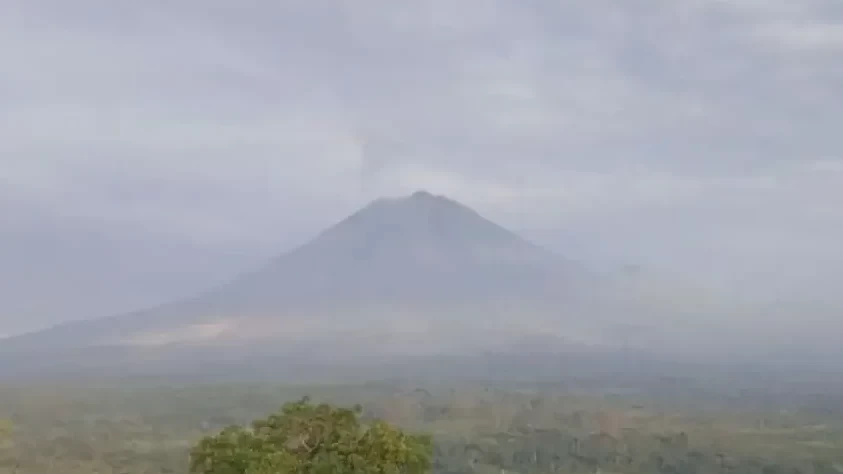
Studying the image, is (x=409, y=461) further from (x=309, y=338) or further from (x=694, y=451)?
(x=309, y=338)

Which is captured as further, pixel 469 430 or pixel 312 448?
pixel 469 430

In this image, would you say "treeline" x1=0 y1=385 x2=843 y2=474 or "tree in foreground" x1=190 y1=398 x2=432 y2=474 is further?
"treeline" x1=0 y1=385 x2=843 y2=474

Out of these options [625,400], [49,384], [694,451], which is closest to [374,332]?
[49,384]

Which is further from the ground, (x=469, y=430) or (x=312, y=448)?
(x=312, y=448)

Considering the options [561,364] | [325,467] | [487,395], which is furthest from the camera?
[561,364]

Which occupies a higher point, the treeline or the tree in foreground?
the tree in foreground

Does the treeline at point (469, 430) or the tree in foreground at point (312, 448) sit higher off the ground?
the tree in foreground at point (312, 448)

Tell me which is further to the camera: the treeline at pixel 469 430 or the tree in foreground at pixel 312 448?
the treeline at pixel 469 430

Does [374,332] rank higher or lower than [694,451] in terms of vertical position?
higher
